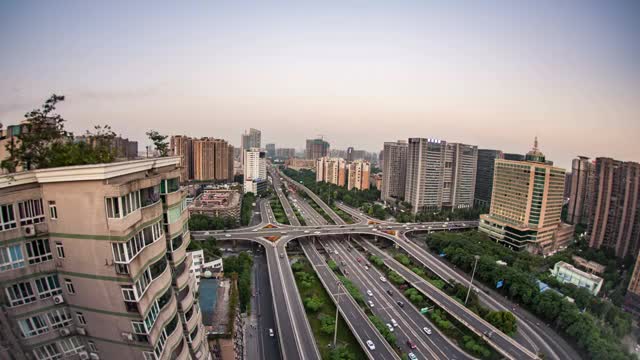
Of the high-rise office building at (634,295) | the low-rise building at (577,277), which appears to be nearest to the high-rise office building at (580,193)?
the low-rise building at (577,277)

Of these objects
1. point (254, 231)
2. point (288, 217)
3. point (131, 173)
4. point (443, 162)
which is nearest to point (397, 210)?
point (443, 162)

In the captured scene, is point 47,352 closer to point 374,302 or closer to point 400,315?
point 400,315

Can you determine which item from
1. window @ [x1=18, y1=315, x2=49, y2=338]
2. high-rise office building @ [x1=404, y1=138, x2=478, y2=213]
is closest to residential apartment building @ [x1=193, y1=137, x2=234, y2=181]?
high-rise office building @ [x1=404, y1=138, x2=478, y2=213]

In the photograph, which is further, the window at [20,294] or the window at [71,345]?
the window at [71,345]

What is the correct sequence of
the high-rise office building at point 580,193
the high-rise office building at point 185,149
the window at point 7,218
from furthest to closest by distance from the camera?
the high-rise office building at point 185,149, the high-rise office building at point 580,193, the window at point 7,218

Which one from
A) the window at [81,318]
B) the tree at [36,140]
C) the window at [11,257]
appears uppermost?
the tree at [36,140]

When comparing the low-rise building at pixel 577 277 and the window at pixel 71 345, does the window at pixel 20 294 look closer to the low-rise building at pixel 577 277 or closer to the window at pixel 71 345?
the window at pixel 71 345

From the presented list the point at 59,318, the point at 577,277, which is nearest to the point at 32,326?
the point at 59,318
